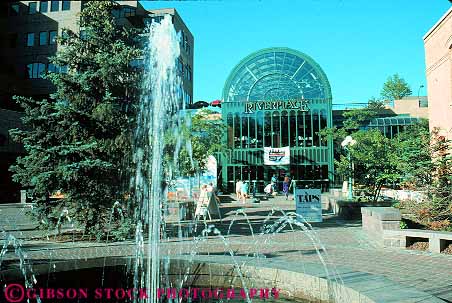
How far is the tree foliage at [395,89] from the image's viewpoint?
2936 inches

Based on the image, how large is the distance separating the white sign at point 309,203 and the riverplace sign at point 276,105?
2519cm

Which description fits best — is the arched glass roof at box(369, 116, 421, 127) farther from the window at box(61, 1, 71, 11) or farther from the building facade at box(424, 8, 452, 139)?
the window at box(61, 1, 71, 11)

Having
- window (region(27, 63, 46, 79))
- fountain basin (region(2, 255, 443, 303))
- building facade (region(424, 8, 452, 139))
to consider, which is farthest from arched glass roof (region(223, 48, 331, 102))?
fountain basin (region(2, 255, 443, 303))

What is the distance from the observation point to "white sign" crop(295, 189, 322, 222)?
577 inches

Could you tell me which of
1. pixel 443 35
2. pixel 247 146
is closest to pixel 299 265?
pixel 443 35

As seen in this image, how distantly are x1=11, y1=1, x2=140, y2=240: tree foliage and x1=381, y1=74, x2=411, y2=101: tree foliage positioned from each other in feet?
229

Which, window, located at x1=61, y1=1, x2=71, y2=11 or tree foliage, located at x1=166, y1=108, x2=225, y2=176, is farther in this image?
window, located at x1=61, y1=1, x2=71, y2=11

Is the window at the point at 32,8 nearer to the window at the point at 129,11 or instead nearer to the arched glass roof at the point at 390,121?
the window at the point at 129,11

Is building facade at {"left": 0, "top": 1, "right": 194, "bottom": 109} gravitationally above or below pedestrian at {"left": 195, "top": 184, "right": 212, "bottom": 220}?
above

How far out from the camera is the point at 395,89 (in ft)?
245

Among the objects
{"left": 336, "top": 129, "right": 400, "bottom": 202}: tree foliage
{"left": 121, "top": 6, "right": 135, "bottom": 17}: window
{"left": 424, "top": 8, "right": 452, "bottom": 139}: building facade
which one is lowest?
{"left": 336, "top": 129, "right": 400, "bottom": 202}: tree foliage

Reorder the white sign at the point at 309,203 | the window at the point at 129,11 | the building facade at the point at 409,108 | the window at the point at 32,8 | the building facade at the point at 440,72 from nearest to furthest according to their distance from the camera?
the white sign at the point at 309,203 → the building facade at the point at 440,72 → the window at the point at 32,8 → the window at the point at 129,11 → the building facade at the point at 409,108

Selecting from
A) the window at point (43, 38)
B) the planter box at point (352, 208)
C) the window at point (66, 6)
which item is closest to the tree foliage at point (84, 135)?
the planter box at point (352, 208)

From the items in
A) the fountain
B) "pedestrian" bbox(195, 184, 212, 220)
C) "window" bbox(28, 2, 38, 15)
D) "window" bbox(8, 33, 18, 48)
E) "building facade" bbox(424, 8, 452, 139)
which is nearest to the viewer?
the fountain
